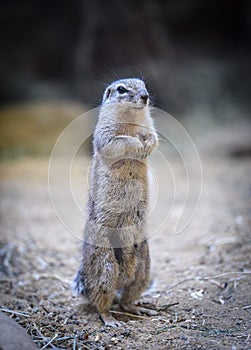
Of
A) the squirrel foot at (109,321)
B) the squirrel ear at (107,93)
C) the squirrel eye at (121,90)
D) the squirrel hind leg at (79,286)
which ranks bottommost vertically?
the squirrel foot at (109,321)

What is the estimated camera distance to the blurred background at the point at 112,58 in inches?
501

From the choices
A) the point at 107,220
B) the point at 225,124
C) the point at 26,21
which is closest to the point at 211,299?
the point at 107,220

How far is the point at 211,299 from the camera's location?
4195mm

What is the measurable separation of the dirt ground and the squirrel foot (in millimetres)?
55

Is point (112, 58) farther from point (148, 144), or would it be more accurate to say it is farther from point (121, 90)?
point (148, 144)

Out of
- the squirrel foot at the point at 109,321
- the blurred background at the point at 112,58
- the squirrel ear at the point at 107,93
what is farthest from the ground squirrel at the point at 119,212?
the blurred background at the point at 112,58

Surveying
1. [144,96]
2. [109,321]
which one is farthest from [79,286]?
[144,96]

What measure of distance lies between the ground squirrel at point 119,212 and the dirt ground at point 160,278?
258 mm

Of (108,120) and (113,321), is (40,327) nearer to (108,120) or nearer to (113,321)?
(113,321)

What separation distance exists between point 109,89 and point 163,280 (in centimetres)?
196

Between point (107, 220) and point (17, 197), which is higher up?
point (17, 197)

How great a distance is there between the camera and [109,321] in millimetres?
3820

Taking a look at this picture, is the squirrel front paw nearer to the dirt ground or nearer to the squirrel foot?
the dirt ground

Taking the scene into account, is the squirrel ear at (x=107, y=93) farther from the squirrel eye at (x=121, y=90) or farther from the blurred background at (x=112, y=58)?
the blurred background at (x=112, y=58)
